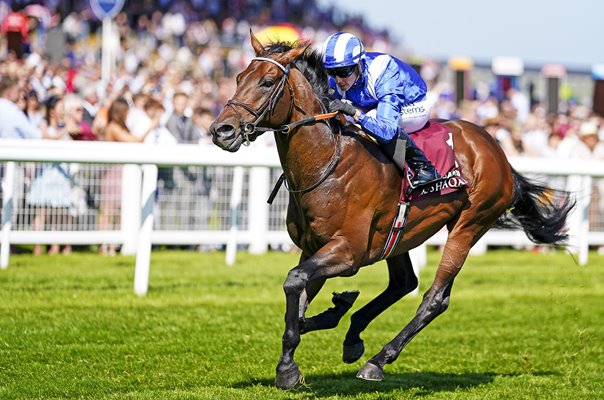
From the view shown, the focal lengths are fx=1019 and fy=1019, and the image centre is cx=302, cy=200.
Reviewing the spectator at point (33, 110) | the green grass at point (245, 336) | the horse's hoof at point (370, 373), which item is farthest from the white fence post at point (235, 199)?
the horse's hoof at point (370, 373)

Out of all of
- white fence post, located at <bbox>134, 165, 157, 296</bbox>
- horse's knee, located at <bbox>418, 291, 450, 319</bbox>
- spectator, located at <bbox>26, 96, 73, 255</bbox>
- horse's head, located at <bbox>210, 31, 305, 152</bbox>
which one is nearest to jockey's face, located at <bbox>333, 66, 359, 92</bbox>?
horse's head, located at <bbox>210, 31, 305, 152</bbox>

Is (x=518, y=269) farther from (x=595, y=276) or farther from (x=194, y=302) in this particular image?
(x=194, y=302)

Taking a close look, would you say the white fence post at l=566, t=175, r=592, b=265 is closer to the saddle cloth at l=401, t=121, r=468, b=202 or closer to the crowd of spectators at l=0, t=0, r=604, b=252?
the crowd of spectators at l=0, t=0, r=604, b=252

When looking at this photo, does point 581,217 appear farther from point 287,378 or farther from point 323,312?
point 287,378

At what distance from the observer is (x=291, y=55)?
5633mm

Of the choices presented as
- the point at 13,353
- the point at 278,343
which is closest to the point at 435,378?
the point at 278,343

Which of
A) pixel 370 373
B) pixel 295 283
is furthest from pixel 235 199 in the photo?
pixel 295 283

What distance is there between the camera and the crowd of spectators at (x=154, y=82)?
11359 mm

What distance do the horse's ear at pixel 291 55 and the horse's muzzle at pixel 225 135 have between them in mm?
573

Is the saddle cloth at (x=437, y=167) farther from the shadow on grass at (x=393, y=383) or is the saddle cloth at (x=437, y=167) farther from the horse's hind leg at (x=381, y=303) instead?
the shadow on grass at (x=393, y=383)

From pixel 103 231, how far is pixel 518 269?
5.03 m

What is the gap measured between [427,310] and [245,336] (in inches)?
68.9

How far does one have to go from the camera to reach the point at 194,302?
29.0 feet

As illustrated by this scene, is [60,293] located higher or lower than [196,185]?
lower
